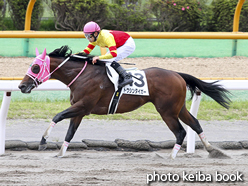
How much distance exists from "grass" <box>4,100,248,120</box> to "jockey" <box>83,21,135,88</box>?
7.42ft

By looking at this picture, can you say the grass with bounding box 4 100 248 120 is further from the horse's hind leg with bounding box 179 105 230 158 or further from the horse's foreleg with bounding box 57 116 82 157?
the horse's foreleg with bounding box 57 116 82 157

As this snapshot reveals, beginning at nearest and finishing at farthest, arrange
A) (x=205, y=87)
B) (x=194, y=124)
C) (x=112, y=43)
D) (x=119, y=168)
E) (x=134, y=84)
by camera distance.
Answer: (x=119, y=168) < (x=112, y=43) < (x=134, y=84) < (x=194, y=124) < (x=205, y=87)

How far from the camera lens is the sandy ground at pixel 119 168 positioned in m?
3.44

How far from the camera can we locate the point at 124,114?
705 cm

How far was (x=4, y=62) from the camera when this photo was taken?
6.89 m

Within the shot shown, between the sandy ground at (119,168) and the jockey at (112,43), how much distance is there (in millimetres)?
953

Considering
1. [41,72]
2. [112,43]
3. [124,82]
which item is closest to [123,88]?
[124,82]

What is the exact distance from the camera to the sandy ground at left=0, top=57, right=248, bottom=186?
11.3 ft

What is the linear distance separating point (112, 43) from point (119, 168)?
1.49 meters

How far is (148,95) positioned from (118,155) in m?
0.84

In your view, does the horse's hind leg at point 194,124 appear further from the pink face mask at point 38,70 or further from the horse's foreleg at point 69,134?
the pink face mask at point 38,70

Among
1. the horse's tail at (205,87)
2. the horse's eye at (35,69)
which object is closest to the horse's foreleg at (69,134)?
the horse's eye at (35,69)

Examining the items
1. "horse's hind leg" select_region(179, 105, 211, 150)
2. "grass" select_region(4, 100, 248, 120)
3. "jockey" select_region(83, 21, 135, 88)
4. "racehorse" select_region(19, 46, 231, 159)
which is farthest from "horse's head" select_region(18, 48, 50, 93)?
"grass" select_region(4, 100, 248, 120)

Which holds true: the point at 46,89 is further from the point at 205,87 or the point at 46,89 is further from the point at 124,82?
the point at 205,87
